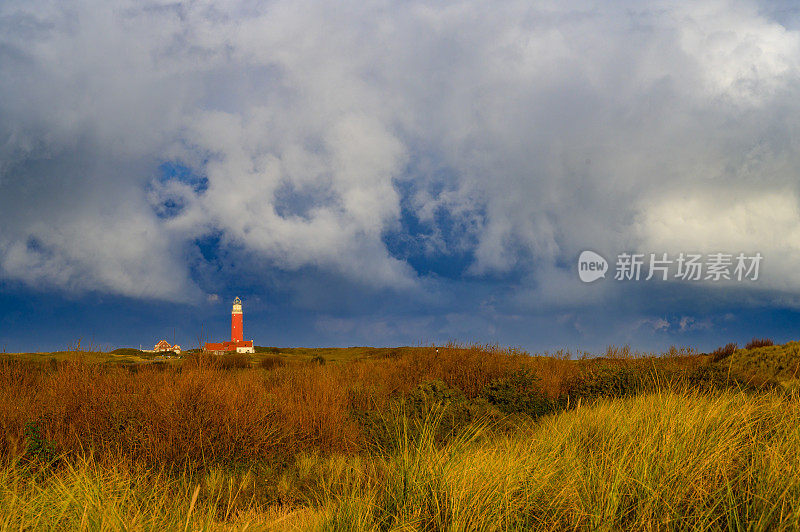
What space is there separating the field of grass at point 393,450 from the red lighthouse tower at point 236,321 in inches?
1533

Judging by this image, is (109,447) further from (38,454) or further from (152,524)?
(152,524)

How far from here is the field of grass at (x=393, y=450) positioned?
13.8 ft

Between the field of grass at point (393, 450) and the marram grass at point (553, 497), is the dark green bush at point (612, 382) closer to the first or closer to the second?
the field of grass at point (393, 450)

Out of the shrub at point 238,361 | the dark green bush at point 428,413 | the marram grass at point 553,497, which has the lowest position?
the dark green bush at point 428,413

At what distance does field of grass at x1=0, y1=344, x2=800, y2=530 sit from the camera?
422cm

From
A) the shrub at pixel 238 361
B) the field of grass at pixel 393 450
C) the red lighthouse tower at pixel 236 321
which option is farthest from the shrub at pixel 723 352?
the red lighthouse tower at pixel 236 321

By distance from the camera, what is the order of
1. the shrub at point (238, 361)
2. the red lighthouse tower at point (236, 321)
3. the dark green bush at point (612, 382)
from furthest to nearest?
the red lighthouse tower at point (236, 321) < the shrub at point (238, 361) < the dark green bush at point (612, 382)

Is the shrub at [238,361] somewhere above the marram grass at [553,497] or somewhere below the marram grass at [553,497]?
above

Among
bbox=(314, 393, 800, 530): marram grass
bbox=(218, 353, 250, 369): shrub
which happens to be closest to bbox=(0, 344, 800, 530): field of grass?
bbox=(314, 393, 800, 530): marram grass

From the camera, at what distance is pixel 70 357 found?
11453 millimetres

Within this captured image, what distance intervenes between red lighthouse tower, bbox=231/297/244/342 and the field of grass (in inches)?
1533

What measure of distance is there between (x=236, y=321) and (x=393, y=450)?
2008 inches

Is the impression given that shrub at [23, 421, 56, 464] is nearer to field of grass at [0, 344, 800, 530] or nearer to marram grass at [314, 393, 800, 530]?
field of grass at [0, 344, 800, 530]

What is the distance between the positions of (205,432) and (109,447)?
145 cm
